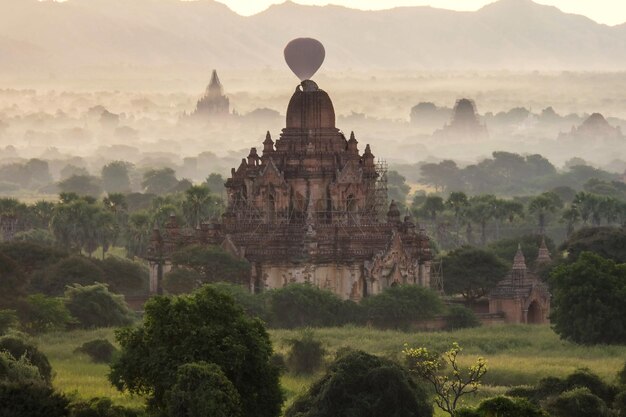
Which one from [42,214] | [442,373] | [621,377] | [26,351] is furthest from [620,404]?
[42,214]

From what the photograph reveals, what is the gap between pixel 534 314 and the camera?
93.2 m

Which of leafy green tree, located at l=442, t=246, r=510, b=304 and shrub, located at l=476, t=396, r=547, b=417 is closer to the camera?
shrub, located at l=476, t=396, r=547, b=417

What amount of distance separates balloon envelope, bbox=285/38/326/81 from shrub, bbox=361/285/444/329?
121ft

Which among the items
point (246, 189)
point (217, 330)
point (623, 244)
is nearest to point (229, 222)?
point (246, 189)

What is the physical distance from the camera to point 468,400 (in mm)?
65438

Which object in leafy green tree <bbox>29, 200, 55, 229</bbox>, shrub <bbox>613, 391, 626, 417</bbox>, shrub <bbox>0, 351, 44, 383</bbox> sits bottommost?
shrub <bbox>613, 391, 626, 417</bbox>

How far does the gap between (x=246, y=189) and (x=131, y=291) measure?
25.7ft

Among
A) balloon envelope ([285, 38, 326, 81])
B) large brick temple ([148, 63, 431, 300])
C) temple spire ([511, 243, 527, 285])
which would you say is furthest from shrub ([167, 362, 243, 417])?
balloon envelope ([285, 38, 326, 81])

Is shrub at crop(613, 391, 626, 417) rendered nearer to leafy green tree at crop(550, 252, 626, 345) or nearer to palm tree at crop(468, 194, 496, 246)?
leafy green tree at crop(550, 252, 626, 345)

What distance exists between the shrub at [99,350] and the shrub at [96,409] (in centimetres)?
2103

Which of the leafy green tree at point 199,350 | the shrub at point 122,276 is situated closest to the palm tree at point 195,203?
the shrub at point 122,276

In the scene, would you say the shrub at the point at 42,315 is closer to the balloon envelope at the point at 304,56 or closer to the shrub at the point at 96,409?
the shrub at the point at 96,409

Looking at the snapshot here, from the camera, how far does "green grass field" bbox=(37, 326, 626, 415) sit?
69.1 meters

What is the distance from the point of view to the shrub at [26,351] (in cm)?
6462
